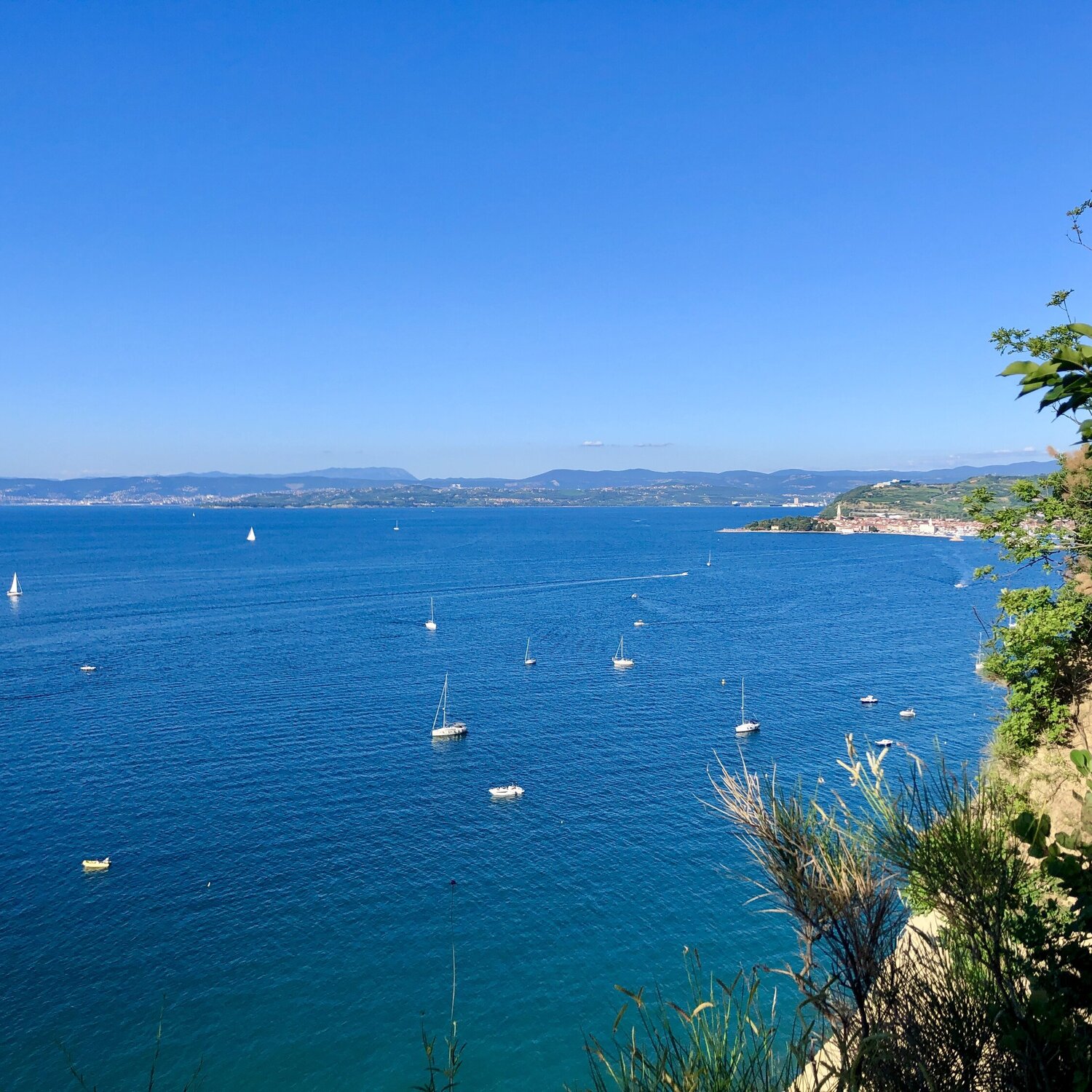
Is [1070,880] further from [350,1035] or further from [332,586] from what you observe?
[332,586]

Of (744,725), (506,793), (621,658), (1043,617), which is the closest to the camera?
(1043,617)

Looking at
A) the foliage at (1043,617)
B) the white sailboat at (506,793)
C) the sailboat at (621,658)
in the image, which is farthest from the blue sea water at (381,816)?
the foliage at (1043,617)

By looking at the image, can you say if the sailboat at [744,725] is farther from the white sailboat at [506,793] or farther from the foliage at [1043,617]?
the foliage at [1043,617]

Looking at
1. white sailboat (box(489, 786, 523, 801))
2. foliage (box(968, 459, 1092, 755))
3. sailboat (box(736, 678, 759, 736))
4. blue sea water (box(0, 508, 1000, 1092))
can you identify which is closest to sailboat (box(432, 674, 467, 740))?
blue sea water (box(0, 508, 1000, 1092))

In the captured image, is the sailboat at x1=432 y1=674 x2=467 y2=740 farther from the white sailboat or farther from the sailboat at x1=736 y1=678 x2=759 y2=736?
the sailboat at x1=736 y1=678 x2=759 y2=736

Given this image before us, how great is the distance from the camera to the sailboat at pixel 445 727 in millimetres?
48469

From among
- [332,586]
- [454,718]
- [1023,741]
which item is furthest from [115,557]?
[1023,741]

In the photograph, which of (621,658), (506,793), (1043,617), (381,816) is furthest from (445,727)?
(1043,617)

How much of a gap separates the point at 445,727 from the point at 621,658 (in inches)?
841

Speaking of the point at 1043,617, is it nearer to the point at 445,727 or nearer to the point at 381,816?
the point at 381,816

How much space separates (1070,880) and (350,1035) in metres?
24.9

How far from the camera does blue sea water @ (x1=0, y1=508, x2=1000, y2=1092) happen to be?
2503 centimetres

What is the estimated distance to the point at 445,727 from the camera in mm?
49188

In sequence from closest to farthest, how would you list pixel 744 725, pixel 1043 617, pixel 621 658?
1. pixel 1043 617
2. pixel 744 725
3. pixel 621 658
